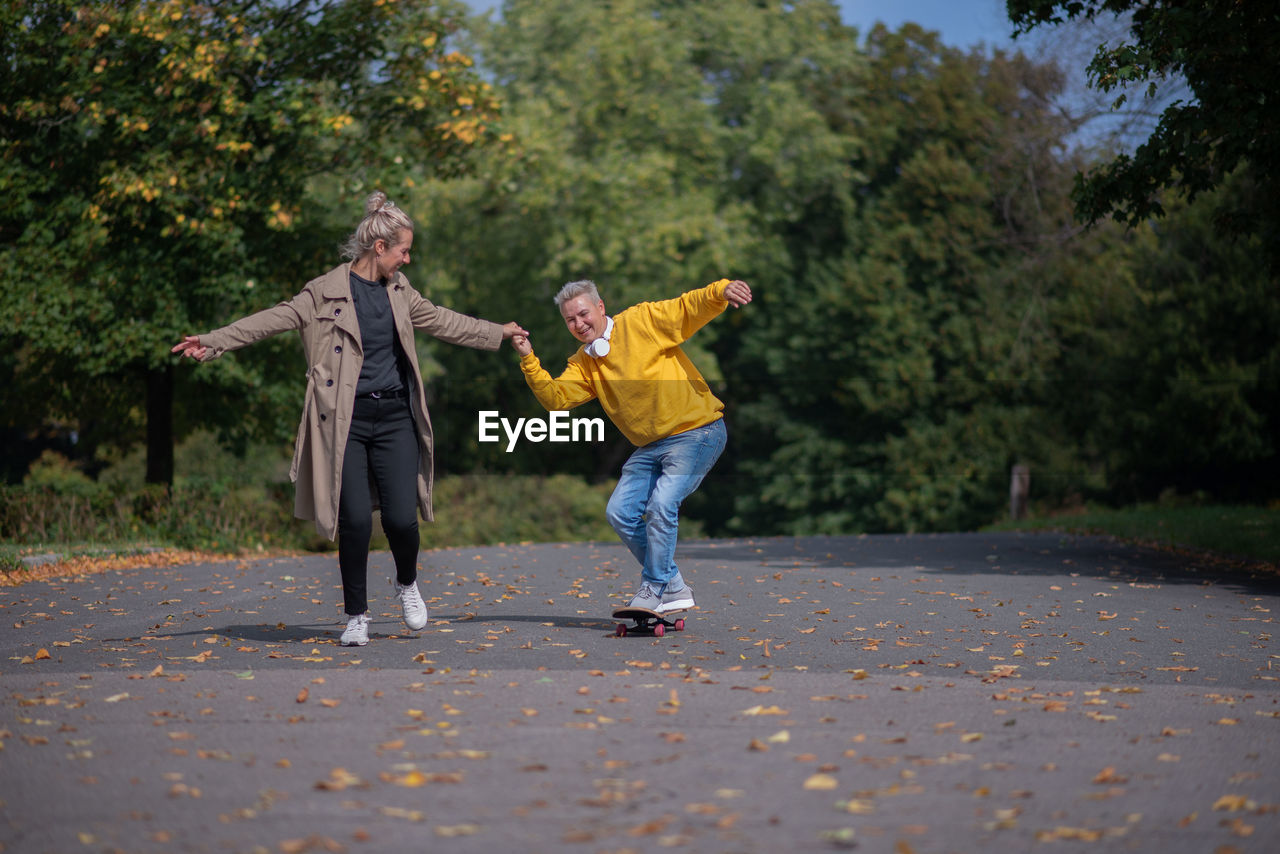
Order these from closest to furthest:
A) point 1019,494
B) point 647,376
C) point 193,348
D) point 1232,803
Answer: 1. point 1232,803
2. point 193,348
3. point 647,376
4. point 1019,494

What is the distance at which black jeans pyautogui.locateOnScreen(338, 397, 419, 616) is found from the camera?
7008mm

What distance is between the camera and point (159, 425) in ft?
59.9

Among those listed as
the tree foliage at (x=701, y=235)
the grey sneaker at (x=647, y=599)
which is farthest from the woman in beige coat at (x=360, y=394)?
the tree foliage at (x=701, y=235)

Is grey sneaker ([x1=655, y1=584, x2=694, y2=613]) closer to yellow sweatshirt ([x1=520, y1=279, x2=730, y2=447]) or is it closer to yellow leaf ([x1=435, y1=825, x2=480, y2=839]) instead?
yellow sweatshirt ([x1=520, y1=279, x2=730, y2=447])

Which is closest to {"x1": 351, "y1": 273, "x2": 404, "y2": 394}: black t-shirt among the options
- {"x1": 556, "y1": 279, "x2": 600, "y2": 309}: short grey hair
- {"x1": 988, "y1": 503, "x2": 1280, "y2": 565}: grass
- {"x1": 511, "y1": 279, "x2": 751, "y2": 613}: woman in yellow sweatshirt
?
{"x1": 511, "y1": 279, "x2": 751, "y2": 613}: woman in yellow sweatshirt

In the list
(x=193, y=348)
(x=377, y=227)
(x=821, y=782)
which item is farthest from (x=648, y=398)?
(x=821, y=782)

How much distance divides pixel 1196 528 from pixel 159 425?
44.5 ft

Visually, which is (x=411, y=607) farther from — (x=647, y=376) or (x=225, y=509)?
(x=225, y=509)

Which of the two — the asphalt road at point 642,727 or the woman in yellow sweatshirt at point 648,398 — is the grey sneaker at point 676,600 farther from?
the asphalt road at point 642,727

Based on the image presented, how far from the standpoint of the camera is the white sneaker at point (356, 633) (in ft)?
23.5

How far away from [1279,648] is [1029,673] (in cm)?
187

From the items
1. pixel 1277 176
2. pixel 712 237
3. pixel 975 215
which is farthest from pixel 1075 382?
pixel 1277 176

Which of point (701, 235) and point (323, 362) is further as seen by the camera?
point (701, 235)

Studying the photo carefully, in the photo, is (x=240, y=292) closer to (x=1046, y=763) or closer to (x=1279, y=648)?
(x=1279, y=648)
